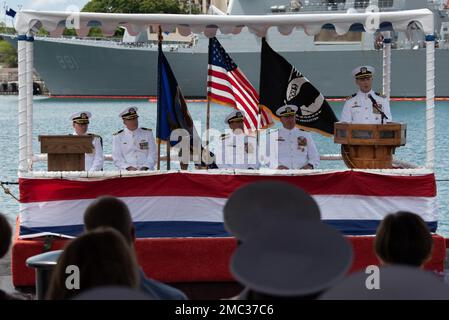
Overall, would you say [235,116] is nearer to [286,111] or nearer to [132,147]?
[286,111]

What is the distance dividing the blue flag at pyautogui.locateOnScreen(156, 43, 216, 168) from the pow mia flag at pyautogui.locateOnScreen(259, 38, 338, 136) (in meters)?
0.94

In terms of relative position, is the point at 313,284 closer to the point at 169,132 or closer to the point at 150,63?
the point at 169,132

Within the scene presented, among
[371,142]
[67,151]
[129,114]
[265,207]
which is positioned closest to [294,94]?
[371,142]

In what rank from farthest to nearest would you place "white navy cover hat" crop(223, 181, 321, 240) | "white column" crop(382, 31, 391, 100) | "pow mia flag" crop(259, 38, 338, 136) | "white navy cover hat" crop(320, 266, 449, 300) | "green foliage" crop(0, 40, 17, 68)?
"green foliage" crop(0, 40, 17, 68), "white column" crop(382, 31, 391, 100), "pow mia flag" crop(259, 38, 338, 136), "white navy cover hat" crop(223, 181, 321, 240), "white navy cover hat" crop(320, 266, 449, 300)

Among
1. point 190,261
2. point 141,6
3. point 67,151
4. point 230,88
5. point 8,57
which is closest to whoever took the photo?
point 190,261

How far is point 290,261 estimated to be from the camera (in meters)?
2.26

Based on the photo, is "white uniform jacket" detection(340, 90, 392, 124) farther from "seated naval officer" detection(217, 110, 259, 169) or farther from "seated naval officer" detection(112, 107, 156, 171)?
"seated naval officer" detection(112, 107, 156, 171)

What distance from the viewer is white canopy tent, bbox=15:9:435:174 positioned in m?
8.09

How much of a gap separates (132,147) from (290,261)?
7056 mm

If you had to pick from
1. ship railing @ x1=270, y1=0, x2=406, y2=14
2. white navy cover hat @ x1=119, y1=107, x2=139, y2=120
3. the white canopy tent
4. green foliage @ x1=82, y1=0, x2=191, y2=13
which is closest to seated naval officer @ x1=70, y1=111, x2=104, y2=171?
white navy cover hat @ x1=119, y1=107, x2=139, y2=120

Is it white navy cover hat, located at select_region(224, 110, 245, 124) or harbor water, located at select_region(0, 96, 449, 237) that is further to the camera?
harbor water, located at select_region(0, 96, 449, 237)

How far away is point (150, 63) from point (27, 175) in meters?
62.4

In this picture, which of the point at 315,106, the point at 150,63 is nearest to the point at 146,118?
the point at 150,63

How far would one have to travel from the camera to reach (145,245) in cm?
789
